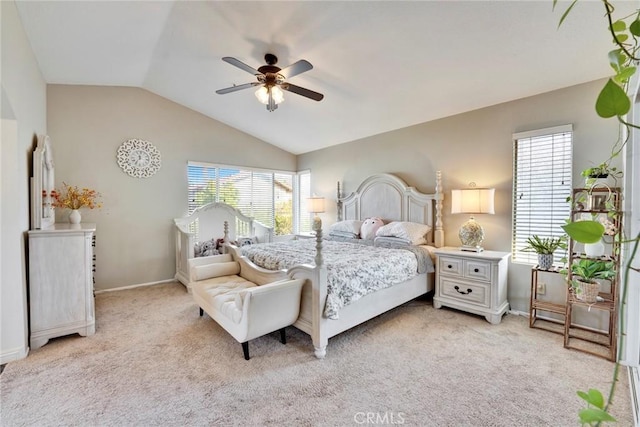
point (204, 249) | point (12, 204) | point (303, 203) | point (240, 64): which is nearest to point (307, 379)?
point (240, 64)

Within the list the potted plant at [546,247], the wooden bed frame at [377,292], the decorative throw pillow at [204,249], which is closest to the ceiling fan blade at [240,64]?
the wooden bed frame at [377,292]

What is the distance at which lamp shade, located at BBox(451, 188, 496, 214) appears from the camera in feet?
10.8

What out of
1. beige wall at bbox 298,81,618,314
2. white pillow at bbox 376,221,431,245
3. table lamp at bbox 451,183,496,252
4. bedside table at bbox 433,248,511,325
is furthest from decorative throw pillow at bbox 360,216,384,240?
table lamp at bbox 451,183,496,252

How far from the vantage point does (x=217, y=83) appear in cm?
390

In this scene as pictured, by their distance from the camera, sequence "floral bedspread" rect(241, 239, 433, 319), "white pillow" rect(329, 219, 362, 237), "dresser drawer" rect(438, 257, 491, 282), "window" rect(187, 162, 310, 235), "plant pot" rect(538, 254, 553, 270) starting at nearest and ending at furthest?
"floral bedspread" rect(241, 239, 433, 319), "plant pot" rect(538, 254, 553, 270), "dresser drawer" rect(438, 257, 491, 282), "white pillow" rect(329, 219, 362, 237), "window" rect(187, 162, 310, 235)

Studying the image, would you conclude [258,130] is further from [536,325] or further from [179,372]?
[536,325]

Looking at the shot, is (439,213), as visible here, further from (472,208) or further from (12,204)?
(12,204)

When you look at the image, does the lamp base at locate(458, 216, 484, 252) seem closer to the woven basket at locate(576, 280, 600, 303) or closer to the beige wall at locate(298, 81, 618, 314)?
the beige wall at locate(298, 81, 618, 314)

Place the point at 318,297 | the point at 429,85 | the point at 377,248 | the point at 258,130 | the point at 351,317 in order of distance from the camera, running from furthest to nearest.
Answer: the point at 258,130 < the point at 377,248 < the point at 429,85 < the point at 351,317 < the point at 318,297

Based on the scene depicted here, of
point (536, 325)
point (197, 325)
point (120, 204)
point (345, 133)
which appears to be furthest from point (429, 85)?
point (120, 204)

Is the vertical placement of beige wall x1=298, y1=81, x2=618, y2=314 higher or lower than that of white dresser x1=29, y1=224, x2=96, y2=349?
higher

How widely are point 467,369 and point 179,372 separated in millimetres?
2238

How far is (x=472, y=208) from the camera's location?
11.0 feet

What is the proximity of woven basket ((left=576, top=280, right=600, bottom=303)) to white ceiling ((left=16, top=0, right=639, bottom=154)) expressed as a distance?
1.96m
